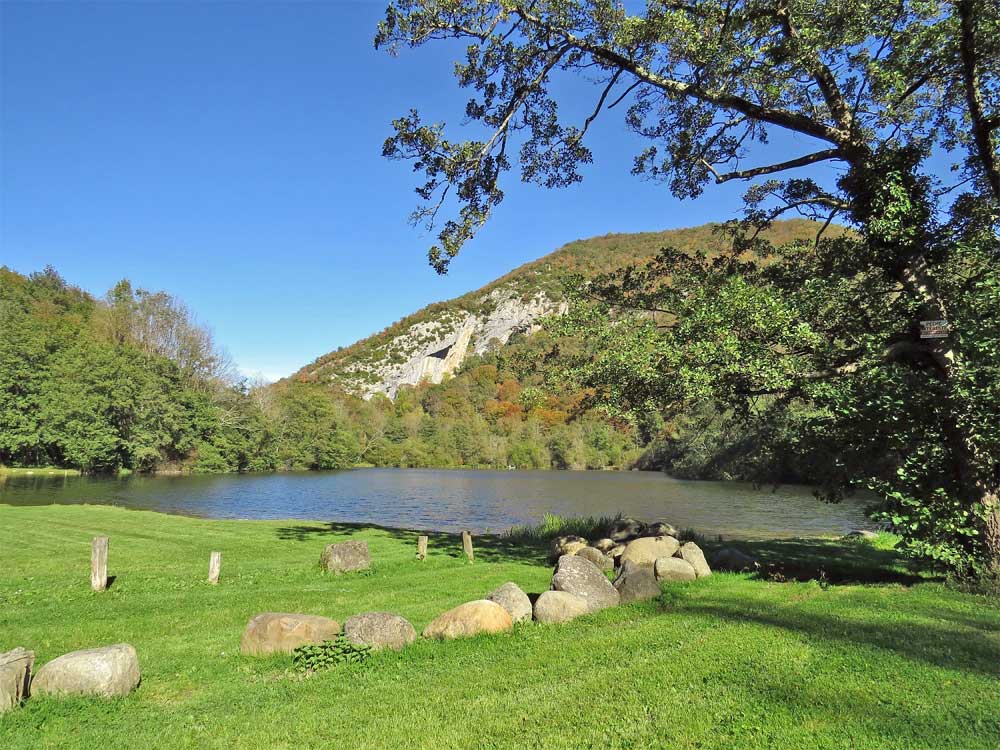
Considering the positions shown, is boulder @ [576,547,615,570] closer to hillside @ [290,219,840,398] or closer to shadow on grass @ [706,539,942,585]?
shadow on grass @ [706,539,942,585]

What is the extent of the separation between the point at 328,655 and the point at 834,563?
39.3ft

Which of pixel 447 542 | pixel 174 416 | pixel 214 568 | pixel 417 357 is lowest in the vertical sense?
pixel 447 542

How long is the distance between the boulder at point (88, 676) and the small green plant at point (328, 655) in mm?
1535

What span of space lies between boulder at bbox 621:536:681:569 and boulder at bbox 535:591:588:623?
12.7ft

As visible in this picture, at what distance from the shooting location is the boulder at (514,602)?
759 cm

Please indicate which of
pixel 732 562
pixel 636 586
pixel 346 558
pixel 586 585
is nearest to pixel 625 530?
pixel 732 562

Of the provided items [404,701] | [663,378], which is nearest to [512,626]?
[404,701]

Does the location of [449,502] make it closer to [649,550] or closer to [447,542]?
[447,542]

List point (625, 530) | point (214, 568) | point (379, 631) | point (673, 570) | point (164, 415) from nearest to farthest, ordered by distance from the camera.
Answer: point (379, 631) → point (673, 570) → point (214, 568) → point (625, 530) → point (164, 415)

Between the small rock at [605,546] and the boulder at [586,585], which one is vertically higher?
the boulder at [586,585]

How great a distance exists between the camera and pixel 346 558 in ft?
41.1

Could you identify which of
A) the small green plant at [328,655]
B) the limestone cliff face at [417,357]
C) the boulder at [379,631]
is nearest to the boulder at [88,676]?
the small green plant at [328,655]

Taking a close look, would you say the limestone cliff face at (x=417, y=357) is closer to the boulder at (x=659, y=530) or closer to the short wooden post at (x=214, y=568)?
the boulder at (x=659, y=530)

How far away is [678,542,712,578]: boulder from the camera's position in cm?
1070
